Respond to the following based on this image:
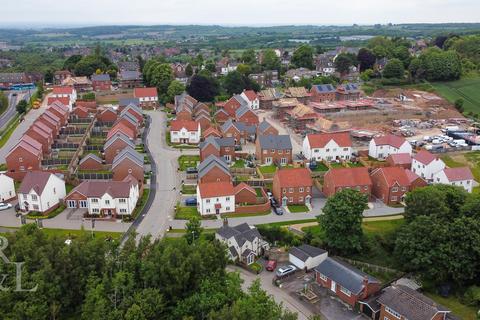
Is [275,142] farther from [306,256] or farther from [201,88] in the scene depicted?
[201,88]

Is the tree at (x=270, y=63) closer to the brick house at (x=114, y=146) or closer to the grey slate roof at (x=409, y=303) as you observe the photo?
the brick house at (x=114, y=146)

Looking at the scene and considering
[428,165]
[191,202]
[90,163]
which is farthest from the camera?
[90,163]

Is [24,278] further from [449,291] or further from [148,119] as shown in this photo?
[148,119]

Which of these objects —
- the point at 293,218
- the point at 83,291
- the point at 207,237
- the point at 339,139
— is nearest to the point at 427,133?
the point at 339,139

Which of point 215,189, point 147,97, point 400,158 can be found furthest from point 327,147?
point 147,97

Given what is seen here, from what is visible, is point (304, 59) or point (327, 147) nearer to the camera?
point (327, 147)

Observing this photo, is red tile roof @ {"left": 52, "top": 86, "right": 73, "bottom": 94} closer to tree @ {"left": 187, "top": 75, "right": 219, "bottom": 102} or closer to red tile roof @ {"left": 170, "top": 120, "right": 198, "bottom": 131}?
tree @ {"left": 187, "top": 75, "right": 219, "bottom": 102}
